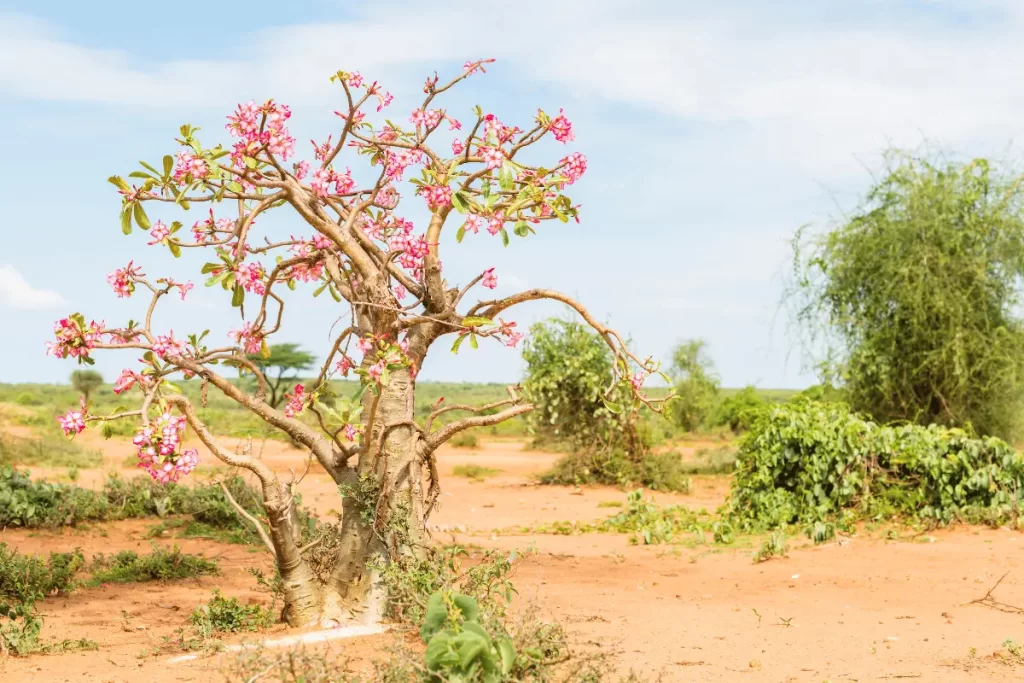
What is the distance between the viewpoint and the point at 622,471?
16.6 meters

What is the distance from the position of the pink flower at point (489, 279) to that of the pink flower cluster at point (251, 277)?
1.43m

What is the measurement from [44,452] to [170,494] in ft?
29.4

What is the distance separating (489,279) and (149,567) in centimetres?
454

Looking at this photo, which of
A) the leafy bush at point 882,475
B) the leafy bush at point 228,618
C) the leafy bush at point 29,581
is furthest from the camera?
the leafy bush at point 882,475

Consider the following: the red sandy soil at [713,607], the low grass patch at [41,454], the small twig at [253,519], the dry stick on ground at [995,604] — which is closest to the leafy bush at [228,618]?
the red sandy soil at [713,607]

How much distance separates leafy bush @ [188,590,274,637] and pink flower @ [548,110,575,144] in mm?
3501

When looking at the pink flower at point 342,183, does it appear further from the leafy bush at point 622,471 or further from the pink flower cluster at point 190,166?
the leafy bush at point 622,471

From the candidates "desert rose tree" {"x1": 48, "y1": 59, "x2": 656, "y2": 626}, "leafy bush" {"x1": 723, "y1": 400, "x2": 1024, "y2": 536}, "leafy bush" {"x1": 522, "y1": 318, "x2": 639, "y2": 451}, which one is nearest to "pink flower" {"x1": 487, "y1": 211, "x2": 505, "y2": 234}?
"desert rose tree" {"x1": 48, "y1": 59, "x2": 656, "y2": 626}

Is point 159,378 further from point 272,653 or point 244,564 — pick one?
point 244,564

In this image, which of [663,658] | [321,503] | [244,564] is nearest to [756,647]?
[663,658]

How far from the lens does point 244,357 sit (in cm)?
579

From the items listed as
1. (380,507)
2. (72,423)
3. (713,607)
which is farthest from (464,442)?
(72,423)

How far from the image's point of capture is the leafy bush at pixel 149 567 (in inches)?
337

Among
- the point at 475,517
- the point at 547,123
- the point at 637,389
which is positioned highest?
the point at 547,123
